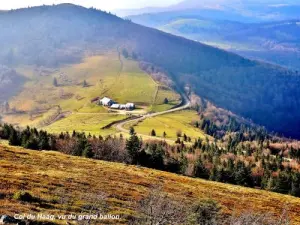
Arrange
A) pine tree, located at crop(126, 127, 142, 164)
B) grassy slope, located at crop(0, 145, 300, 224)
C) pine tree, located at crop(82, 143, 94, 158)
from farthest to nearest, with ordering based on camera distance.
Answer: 1. pine tree, located at crop(126, 127, 142, 164)
2. pine tree, located at crop(82, 143, 94, 158)
3. grassy slope, located at crop(0, 145, 300, 224)

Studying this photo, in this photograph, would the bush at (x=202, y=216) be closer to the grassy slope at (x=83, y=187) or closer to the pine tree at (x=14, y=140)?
the grassy slope at (x=83, y=187)

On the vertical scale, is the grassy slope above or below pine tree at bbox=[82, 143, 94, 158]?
above

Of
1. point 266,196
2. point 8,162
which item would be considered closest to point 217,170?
point 266,196

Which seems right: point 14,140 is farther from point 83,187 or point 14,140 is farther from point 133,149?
point 83,187

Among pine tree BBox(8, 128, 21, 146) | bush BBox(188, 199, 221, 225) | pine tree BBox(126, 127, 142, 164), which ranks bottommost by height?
pine tree BBox(126, 127, 142, 164)

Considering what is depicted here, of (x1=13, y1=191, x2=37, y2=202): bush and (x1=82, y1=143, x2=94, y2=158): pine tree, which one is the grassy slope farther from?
(x1=82, y1=143, x2=94, y2=158): pine tree

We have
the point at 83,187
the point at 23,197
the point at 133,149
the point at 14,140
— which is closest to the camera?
the point at 23,197

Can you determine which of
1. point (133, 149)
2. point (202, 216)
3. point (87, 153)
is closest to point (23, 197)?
point (202, 216)

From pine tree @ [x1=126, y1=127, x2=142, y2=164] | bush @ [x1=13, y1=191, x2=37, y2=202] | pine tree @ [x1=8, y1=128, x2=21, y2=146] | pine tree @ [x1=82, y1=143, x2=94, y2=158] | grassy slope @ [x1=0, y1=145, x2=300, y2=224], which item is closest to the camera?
bush @ [x1=13, y1=191, x2=37, y2=202]

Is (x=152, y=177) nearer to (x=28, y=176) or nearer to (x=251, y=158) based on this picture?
(x=28, y=176)

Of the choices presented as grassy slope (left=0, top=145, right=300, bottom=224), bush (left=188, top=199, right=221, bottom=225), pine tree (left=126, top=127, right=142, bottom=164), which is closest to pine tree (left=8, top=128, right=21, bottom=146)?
grassy slope (left=0, top=145, right=300, bottom=224)
